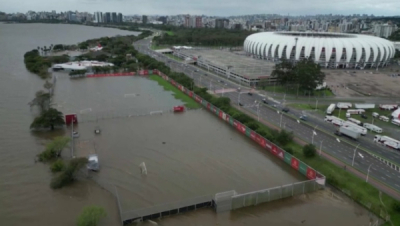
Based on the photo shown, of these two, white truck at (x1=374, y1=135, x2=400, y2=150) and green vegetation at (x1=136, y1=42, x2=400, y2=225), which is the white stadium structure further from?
white truck at (x1=374, y1=135, x2=400, y2=150)

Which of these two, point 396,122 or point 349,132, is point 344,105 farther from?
point 349,132

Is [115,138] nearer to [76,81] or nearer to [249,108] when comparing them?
[249,108]

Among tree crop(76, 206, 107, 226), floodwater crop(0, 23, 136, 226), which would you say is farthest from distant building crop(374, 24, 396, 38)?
tree crop(76, 206, 107, 226)

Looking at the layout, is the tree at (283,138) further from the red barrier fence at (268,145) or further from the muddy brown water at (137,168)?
the muddy brown water at (137,168)

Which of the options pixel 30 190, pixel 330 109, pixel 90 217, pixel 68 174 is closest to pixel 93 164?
pixel 68 174

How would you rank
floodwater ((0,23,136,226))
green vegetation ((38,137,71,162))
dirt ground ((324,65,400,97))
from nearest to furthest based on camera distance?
1. floodwater ((0,23,136,226))
2. green vegetation ((38,137,71,162))
3. dirt ground ((324,65,400,97))

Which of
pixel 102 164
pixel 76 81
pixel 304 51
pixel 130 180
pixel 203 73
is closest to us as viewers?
pixel 130 180

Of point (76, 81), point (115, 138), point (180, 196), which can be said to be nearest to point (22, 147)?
point (115, 138)
